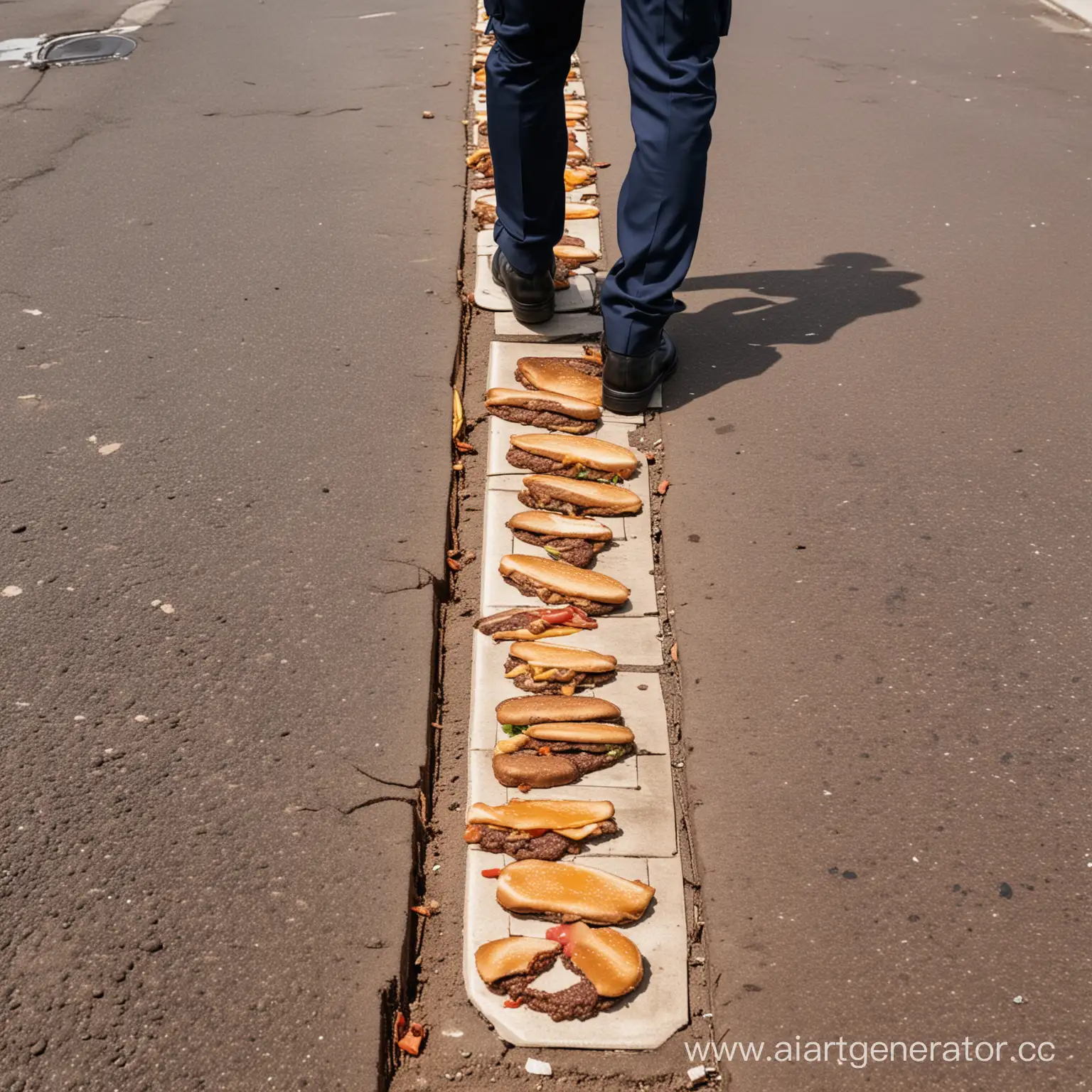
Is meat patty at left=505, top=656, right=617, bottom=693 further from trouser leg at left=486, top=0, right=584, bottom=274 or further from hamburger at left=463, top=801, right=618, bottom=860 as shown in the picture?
trouser leg at left=486, top=0, right=584, bottom=274

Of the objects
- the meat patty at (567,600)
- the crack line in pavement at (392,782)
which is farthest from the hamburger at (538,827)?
the meat patty at (567,600)

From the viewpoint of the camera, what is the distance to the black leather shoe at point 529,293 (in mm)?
3932

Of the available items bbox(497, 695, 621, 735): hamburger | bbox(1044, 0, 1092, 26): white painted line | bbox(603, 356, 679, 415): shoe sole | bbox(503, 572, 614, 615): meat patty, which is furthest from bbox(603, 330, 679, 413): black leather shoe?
bbox(1044, 0, 1092, 26): white painted line

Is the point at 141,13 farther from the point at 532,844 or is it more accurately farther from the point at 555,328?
the point at 532,844

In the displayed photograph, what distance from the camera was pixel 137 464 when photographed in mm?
3324

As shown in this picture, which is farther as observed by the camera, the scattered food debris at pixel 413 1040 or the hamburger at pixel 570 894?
the hamburger at pixel 570 894

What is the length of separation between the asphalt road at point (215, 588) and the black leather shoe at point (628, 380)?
49 centimetres

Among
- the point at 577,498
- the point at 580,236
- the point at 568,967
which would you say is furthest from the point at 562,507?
the point at 580,236

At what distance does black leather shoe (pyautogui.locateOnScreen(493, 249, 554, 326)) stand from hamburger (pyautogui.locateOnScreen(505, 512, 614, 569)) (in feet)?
3.62

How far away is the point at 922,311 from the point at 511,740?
252 cm

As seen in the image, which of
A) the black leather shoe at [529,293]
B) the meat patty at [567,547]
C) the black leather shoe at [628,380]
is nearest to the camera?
the meat patty at [567,547]

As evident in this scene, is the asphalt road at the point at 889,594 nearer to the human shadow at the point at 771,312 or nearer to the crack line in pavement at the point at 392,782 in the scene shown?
the human shadow at the point at 771,312

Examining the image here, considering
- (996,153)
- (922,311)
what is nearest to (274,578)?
(922,311)

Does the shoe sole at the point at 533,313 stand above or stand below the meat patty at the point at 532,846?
above
